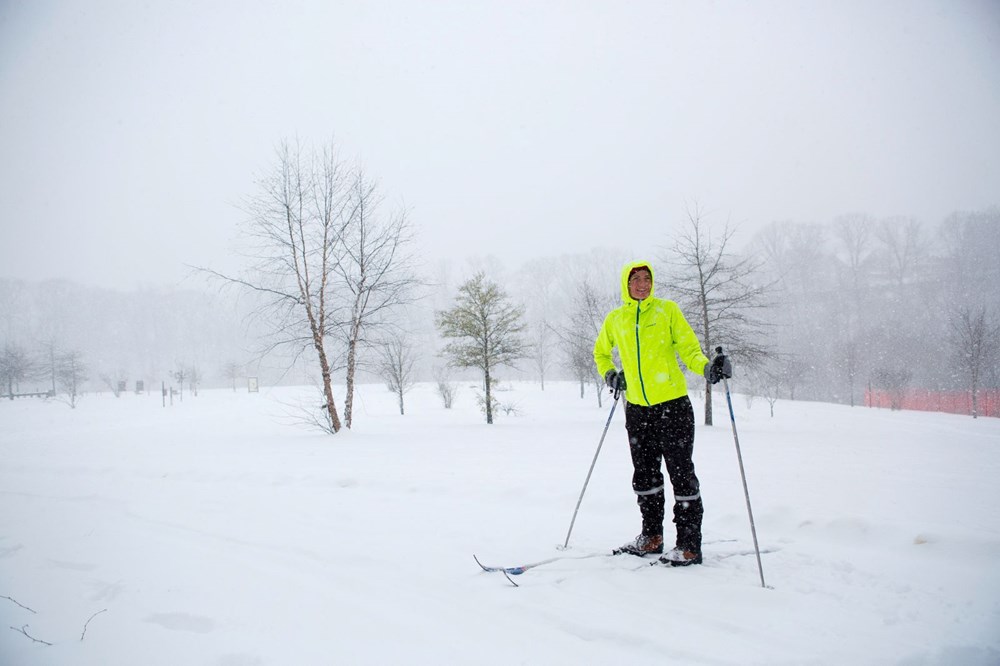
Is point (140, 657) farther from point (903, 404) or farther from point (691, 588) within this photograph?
point (903, 404)

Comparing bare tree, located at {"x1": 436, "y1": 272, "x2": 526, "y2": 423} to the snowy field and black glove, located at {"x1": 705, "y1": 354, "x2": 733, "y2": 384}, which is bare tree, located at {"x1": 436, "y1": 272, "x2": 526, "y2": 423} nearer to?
the snowy field

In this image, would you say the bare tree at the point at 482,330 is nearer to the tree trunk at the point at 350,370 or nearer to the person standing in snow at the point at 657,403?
the tree trunk at the point at 350,370

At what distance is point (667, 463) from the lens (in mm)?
3252

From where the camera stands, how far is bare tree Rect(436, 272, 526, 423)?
17.7 meters

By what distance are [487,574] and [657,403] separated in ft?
5.76

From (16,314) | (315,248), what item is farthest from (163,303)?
(315,248)

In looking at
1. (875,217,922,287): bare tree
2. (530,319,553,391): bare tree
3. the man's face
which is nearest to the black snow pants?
the man's face

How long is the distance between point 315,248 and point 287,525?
10440 mm

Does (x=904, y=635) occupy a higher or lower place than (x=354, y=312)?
lower

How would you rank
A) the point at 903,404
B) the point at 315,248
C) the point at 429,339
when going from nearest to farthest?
the point at 315,248
the point at 903,404
the point at 429,339

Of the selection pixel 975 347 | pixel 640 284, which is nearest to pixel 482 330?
pixel 640 284

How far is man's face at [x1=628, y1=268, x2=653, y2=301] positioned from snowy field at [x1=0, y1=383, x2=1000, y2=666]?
6.58 ft

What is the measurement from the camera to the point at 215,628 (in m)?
2.47

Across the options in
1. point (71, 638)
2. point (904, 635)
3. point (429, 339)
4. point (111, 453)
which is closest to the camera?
point (904, 635)
